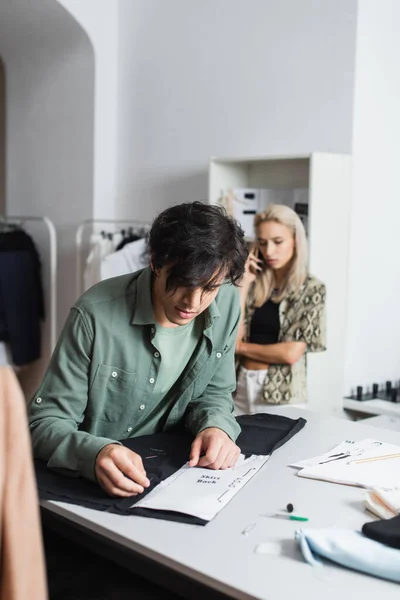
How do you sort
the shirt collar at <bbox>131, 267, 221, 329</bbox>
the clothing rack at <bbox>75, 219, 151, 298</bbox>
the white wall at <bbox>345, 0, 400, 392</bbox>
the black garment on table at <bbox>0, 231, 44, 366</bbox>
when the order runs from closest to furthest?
the shirt collar at <bbox>131, 267, 221, 329</bbox>
the white wall at <bbox>345, 0, 400, 392</bbox>
the black garment on table at <bbox>0, 231, 44, 366</bbox>
the clothing rack at <bbox>75, 219, 151, 298</bbox>

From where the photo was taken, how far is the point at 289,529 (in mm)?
1435

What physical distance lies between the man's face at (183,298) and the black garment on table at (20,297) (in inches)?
113

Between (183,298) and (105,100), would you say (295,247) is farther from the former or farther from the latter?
(105,100)

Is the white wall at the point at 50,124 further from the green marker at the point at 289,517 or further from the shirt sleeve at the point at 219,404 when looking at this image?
the green marker at the point at 289,517

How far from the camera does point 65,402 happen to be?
1779 mm

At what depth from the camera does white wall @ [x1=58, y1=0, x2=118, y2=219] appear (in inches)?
187

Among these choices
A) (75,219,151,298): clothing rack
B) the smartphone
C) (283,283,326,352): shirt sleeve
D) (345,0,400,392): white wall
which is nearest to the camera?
(283,283,326,352): shirt sleeve

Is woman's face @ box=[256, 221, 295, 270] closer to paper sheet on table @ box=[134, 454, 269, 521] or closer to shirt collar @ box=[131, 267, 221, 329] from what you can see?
shirt collar @ box=[131, 267, 221, 329]

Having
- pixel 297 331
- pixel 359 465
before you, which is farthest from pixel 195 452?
pixel 297 331

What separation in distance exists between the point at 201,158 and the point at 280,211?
1208 mm

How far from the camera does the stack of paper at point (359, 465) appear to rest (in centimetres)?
168

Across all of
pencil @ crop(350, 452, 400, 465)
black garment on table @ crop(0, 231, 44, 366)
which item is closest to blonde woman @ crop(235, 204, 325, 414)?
pencil @ crop(350, 452, 400, 465)

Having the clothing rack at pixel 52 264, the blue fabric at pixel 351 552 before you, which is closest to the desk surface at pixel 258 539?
the blue fabric at pixel 351 552

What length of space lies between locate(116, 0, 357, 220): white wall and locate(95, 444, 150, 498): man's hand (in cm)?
248
